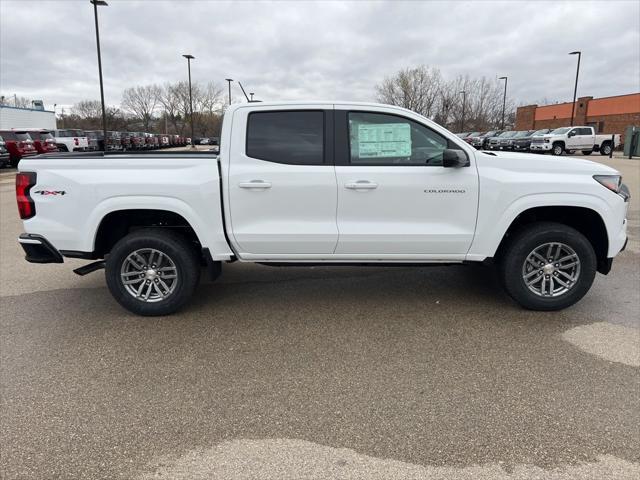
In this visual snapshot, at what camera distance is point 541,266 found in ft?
14.5

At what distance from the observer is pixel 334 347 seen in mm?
3814

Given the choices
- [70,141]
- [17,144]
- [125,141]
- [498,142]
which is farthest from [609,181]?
[125,141]

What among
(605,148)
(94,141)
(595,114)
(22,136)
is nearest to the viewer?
(22,136)

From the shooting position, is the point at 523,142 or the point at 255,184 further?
the point at 523,142

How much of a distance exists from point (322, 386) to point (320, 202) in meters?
1.62

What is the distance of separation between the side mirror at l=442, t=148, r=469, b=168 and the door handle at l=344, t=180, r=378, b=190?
608mm

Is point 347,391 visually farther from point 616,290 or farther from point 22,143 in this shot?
point 22,143

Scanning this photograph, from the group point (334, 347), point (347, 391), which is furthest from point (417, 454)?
point (334, 347)

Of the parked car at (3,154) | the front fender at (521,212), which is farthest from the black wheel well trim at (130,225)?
the parked car at (3,154)

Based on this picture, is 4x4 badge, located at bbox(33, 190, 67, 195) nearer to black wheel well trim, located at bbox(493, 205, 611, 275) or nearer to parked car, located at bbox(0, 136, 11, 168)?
black wheel well trim, located at bbox(493, 205, 611, 275)

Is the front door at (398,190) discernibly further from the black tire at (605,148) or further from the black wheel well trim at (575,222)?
the black tire at (605,148)

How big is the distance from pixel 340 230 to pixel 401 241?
0.55m

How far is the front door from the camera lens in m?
4.17

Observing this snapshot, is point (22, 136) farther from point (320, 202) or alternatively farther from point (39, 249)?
point (320, 202)
